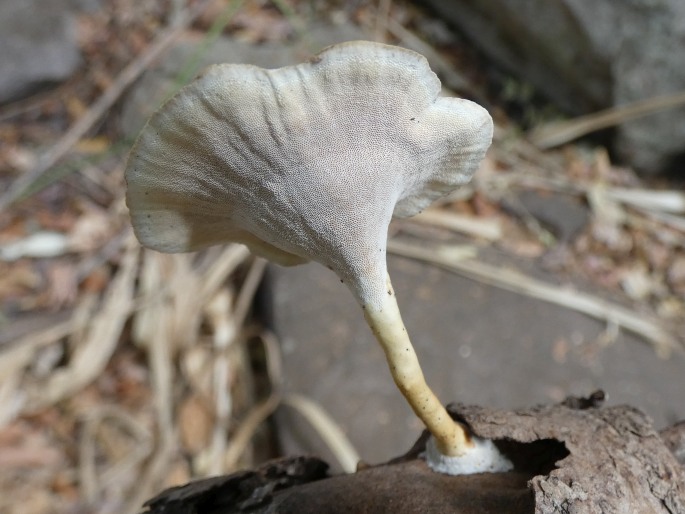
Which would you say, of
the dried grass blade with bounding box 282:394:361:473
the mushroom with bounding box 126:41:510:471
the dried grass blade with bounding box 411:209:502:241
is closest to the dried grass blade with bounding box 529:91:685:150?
the dried grass blade with bounding box 411:209:502:241

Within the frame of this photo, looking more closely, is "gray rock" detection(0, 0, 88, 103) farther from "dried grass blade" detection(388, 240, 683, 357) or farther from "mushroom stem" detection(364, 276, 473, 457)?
"mushroom stem" detection(364, 276, 473, 457)

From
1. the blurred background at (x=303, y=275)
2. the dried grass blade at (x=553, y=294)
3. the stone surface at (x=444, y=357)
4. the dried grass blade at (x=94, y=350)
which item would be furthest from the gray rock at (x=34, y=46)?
the dried grass blade at (x=553, y=294)

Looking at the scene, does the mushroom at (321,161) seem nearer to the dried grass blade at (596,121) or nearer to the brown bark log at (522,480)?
the brown bark log at (522,480)

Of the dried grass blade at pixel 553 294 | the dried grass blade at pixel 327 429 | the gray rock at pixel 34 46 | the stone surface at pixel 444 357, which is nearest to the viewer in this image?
the dried grass blade at pixel 327 429

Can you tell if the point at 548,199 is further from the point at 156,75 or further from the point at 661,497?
the point at 661,497

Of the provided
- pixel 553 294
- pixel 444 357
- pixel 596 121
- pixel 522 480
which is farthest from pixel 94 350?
pixel 596 121
